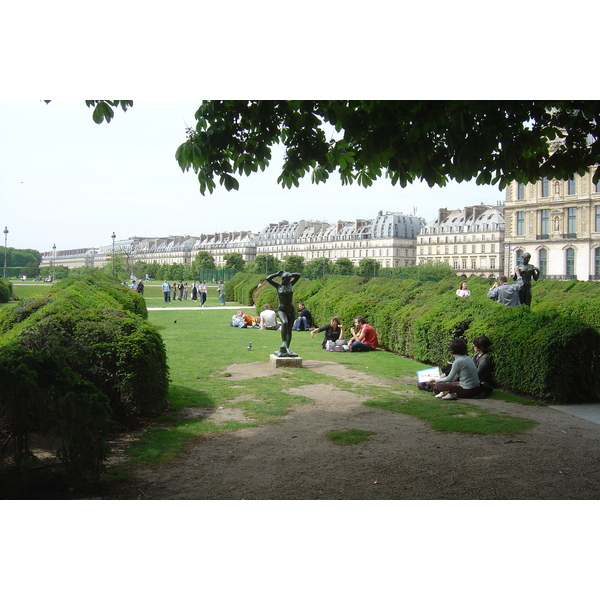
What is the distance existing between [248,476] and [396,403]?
11.3ft

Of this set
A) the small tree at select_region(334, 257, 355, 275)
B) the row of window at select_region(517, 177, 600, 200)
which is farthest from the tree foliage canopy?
the row of window at select_region(517, 177, 600, 200)

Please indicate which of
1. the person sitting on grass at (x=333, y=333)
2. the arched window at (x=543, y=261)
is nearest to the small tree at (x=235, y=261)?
the person sitting on grass at (x=333, y=333)

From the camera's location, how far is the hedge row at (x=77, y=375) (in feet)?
13.9

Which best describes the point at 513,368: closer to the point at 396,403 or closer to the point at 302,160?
the point at 396,403

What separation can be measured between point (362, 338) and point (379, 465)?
8450mm

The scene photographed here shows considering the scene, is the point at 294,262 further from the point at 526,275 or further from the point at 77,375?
the point at 77,375

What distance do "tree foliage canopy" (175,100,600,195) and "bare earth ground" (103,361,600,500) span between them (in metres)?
2.58

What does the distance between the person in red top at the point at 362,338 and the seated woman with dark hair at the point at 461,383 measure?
16.5ft

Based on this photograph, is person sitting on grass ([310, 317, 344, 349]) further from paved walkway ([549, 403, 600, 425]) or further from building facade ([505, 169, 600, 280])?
building facade ([505, 169, 600, 280])

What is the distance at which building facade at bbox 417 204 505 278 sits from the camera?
134 feet

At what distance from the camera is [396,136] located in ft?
18.2

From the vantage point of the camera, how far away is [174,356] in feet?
39.0

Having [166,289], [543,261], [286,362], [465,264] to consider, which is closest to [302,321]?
[286,362]

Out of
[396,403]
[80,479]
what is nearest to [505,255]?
[396,403]
